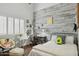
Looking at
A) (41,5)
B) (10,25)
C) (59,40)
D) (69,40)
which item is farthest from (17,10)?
(69,40)

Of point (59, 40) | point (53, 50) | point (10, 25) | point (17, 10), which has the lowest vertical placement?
point (53, 50)

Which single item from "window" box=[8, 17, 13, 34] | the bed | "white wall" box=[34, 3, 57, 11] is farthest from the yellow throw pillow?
"window" box=[8, 17, 13, 34]

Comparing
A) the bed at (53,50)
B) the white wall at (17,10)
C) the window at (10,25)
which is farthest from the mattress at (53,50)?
the white wall at (17,10)

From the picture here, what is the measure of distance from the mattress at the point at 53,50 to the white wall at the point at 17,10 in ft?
Answer: 1.83

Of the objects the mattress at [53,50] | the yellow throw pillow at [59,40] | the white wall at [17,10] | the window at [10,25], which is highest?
the white wall at [17,10]

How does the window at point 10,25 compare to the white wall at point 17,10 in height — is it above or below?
below

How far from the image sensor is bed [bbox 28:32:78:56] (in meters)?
2.01

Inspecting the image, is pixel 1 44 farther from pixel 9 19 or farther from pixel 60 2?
pixel 60 2

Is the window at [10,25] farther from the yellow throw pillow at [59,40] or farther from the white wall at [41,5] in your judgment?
the yellow throw pillow at [59,40]

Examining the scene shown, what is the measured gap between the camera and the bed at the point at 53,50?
6.59ft

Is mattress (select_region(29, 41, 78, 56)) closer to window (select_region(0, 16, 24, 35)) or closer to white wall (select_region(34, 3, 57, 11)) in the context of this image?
window (select_region(0, 16, 24, 35))

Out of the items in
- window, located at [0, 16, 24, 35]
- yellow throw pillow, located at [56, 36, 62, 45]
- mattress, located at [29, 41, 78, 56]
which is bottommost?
mattress, located at [29, 41, 78, 56]

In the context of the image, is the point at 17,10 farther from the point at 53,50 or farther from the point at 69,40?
the point at 69,40

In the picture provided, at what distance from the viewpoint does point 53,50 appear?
6.63ft
